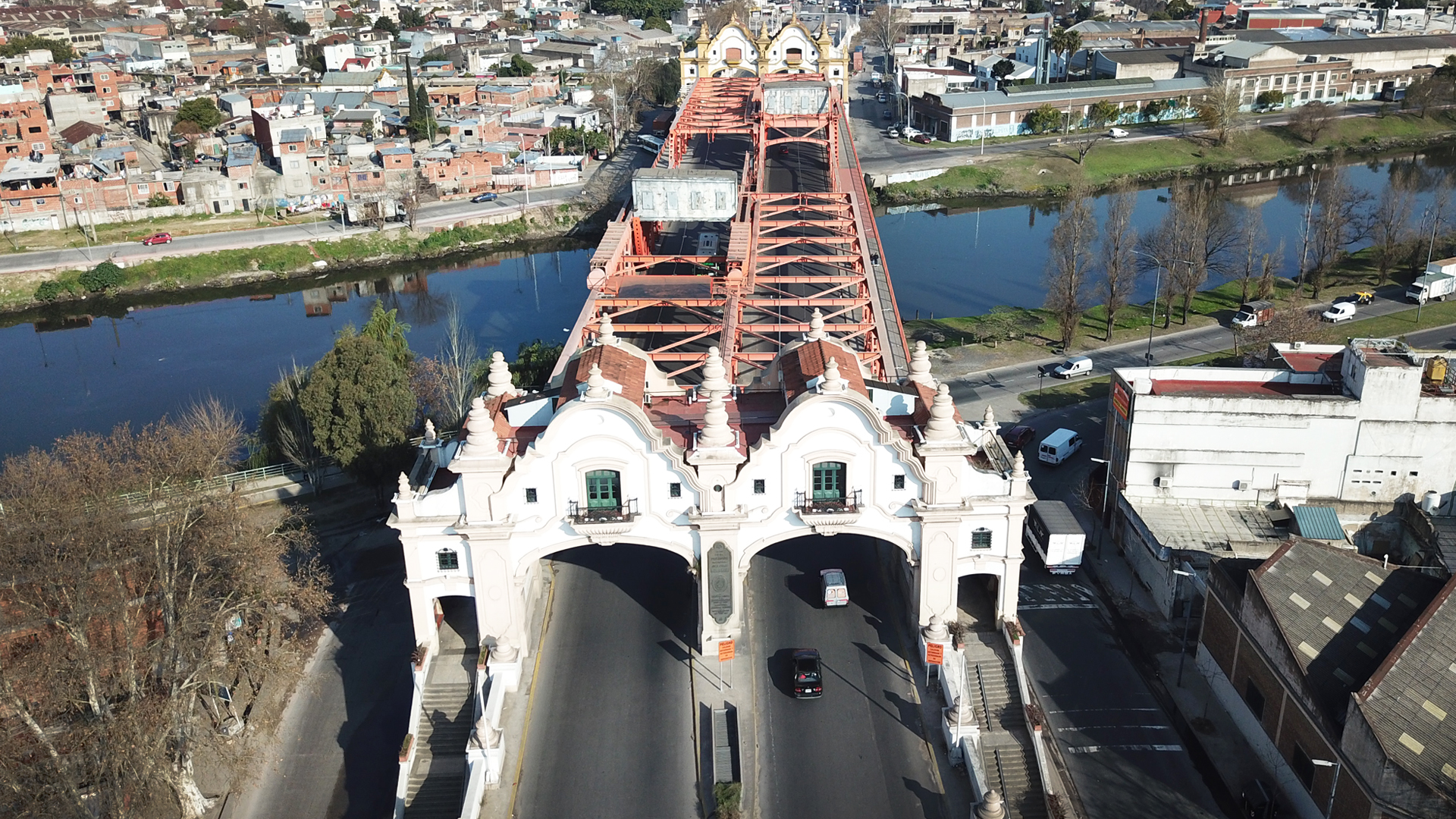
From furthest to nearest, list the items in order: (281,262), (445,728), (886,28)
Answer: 1. (886,28)
2. (281,262)
3. (445,728)

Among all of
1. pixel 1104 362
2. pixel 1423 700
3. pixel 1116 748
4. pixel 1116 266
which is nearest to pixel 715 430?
pixel 1116 748

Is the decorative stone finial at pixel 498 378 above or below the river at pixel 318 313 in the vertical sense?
above

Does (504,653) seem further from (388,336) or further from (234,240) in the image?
(234,240)

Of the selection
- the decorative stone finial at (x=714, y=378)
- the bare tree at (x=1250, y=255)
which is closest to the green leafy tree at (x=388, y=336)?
the decorative stone finial at (x=714, y=378)

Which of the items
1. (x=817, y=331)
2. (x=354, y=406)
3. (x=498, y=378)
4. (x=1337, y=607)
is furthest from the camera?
(x=354, y=406)

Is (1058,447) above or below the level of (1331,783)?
above

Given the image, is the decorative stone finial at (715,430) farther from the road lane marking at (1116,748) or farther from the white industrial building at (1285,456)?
the white industrial building at (1285,456)
